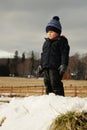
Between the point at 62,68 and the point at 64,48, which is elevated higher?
the point at 64,48

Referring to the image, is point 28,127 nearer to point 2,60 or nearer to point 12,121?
point 12,121

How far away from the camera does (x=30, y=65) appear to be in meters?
175

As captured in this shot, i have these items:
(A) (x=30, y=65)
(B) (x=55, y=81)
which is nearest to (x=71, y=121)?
(B) (x=55, y=81)

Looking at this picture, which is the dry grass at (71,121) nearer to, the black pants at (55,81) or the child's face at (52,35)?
the black pants at (55,81)

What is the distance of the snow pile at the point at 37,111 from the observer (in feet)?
16.1

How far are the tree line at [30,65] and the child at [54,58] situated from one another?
5513 inches

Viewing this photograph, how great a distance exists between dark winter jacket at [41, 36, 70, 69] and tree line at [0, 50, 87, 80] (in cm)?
14011

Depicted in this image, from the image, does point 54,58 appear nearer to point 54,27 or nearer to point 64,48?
point 64,48

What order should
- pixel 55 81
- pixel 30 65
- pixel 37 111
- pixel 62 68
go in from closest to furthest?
pixel 37 111 < pixel 62 68 < pixel 55 81 < pixel 30 65

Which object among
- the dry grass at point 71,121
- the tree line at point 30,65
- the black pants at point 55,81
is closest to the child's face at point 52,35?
the black pants at point 55,81

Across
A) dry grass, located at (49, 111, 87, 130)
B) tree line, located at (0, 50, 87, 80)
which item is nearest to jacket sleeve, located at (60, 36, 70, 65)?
dry grass, located at (49, 111, 87, 130)

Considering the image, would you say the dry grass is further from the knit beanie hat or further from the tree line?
the tree line

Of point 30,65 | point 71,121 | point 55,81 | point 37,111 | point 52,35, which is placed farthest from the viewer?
point 30,65

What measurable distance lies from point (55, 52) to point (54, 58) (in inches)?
3.9
